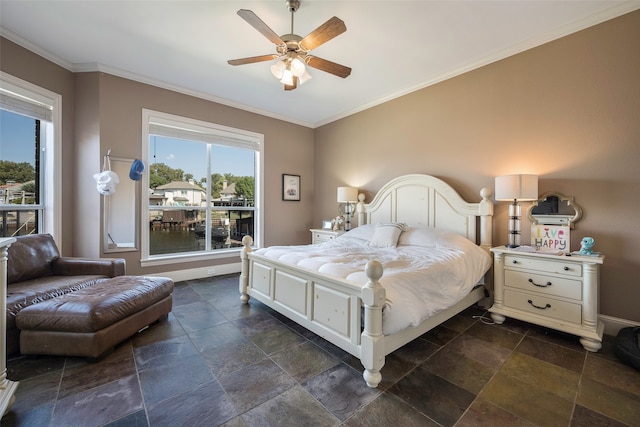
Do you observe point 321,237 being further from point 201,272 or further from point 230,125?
point 230,125

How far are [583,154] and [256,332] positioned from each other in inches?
139

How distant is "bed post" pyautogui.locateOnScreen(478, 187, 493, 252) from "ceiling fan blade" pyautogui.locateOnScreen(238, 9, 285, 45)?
263cm

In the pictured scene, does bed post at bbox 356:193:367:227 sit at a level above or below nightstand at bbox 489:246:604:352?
above

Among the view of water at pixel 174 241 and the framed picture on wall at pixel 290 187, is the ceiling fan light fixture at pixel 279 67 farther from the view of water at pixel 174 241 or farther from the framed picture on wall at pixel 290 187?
the view of water at pixel 174 241

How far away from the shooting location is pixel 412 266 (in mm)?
2213

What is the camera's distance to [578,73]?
98.7 inches

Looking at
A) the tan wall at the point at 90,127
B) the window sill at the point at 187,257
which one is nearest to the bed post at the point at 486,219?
Answer: the window sill at the point at 187,257

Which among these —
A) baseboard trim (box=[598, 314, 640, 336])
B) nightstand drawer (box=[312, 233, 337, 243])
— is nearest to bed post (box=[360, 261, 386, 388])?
baseboard trim (box=[598, 314, 640, 336])

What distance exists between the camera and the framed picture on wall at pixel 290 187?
5.08 meters

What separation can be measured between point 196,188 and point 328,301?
3237 mm

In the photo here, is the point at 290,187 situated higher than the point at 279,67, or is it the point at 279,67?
the point at 279,67

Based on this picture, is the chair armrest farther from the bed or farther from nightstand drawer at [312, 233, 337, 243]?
nightstand drawer at [312, 233, 337, 243]

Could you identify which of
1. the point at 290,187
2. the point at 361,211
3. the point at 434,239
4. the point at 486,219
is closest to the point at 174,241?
the point at 290,187

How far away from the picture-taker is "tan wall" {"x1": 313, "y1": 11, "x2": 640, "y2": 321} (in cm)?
229
